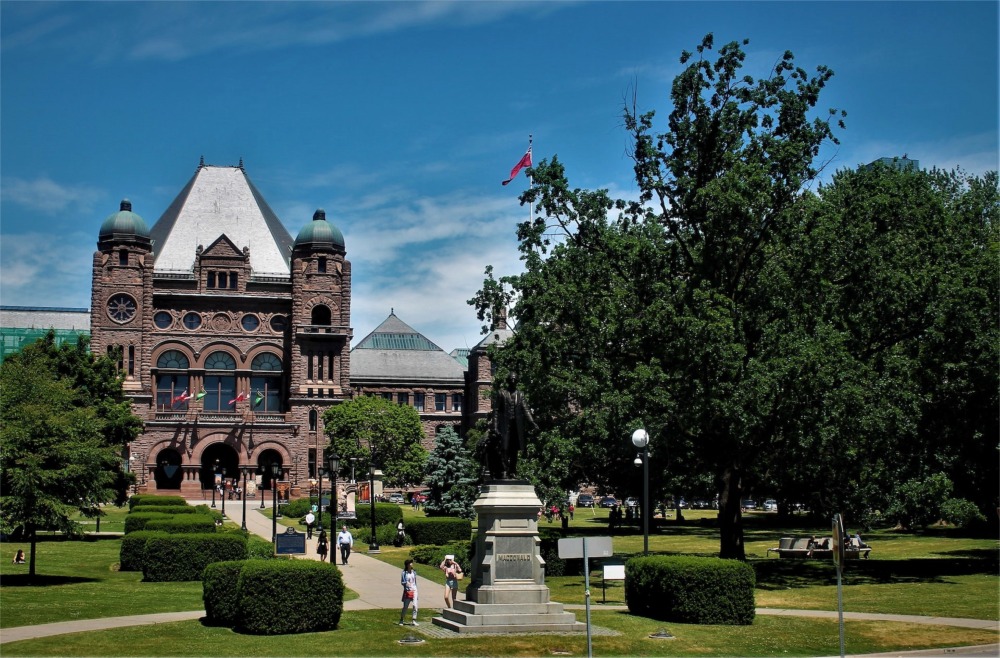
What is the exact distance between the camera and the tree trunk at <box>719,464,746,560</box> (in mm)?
34625

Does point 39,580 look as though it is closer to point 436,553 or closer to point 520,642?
point 436,553

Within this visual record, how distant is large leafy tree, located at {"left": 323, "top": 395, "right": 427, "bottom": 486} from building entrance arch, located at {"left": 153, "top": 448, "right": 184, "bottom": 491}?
1518 centimetres

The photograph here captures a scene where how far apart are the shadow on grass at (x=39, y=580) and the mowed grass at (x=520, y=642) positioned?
9.95m

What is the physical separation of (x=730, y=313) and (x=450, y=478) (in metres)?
35.4

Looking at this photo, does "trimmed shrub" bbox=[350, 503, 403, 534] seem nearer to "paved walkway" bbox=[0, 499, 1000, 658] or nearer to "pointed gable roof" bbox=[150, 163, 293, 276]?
"paved walkway" bbox=[0, 499, 1000, 658]

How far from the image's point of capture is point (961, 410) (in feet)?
119

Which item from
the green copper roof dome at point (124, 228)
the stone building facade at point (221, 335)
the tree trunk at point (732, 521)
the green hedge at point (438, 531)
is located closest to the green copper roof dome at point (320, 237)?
the stone building facade at point (221, 335)

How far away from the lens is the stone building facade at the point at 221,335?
9319cm

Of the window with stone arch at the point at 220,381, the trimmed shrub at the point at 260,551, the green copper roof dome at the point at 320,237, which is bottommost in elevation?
the trimmed shrub at the point at 260,551

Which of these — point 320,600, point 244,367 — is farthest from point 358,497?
point 320,600

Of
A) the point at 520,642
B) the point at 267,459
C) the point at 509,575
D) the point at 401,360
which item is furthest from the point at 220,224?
the point at 520,642

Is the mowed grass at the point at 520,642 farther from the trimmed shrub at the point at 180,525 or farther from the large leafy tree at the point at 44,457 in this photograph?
the trimmed shrub at the point at 180,525

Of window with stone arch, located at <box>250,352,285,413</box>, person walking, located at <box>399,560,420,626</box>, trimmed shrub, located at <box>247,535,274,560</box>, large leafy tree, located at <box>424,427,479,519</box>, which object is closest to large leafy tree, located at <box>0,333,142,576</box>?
trimmed shrub, located at <box>247,535,274,560</box>

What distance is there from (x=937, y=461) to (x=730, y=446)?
7294 millimetres
